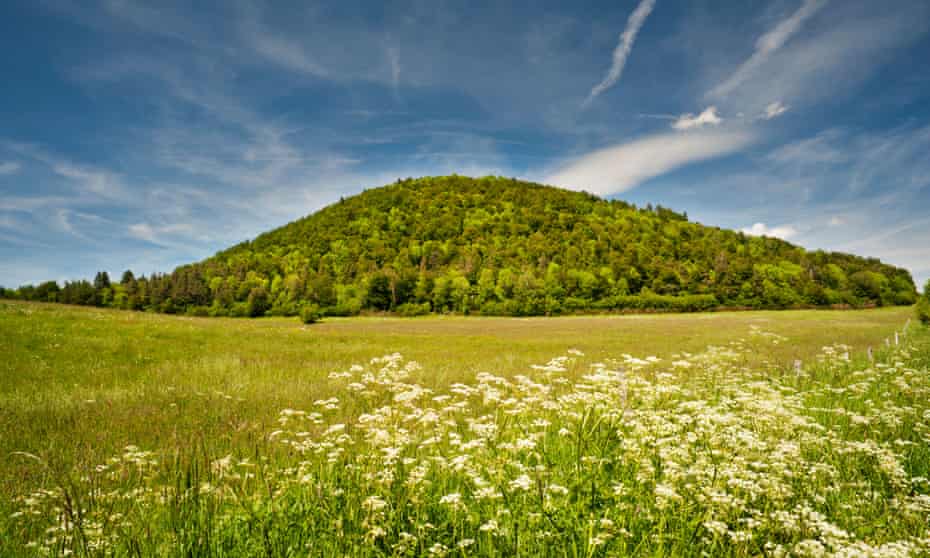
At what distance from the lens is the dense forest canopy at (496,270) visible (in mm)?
100000

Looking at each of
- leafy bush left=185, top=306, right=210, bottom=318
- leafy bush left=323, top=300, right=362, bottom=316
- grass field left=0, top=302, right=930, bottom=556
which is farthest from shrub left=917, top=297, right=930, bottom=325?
leafy bush left=185, top=306, right=210, bottom=318

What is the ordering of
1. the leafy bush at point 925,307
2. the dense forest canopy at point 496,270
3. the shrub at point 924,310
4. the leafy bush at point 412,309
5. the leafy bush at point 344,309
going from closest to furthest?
the shrub at point 924,310 → the leafy bush at point 925,307 → the leafy bush at point 344,309 → the leafy bush at point 412,309 → the dense forest canopy at point 496,270

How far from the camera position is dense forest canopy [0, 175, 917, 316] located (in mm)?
100000

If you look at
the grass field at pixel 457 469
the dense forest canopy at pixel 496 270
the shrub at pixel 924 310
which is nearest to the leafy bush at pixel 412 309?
the dense forest canopy at pixel 496 270

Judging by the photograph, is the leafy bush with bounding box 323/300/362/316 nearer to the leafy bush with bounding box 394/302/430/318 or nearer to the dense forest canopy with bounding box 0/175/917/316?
the dense forest canopy with bounding box 0/175/917/316

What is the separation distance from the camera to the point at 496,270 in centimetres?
11869

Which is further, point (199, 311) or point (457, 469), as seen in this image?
point (199, 311)

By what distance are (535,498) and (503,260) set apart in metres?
122

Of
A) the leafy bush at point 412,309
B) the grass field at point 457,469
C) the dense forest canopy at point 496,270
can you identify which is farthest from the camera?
the dense forest canopy at point 496,270

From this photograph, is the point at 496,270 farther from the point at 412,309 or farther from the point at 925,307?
the point at 925,307

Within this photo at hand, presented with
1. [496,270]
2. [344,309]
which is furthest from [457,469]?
[496,270]

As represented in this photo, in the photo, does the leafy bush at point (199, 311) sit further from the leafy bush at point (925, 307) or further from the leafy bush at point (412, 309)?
the leafy bush at point (925, 307)

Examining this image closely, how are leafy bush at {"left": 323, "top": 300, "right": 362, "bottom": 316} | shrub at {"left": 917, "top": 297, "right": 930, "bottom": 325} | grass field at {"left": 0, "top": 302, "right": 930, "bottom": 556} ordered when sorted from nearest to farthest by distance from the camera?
grass field at {"left": 0, "top": 302, "right": 930, "bottom": 556}, shrub at {"left": 917, "top": 297, "right": 930, "bottom": 325}, leafy bush at {"left": 323, "top": 300, "right": 362, "bottom": 316}

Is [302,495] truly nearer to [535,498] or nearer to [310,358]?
[535,498]
